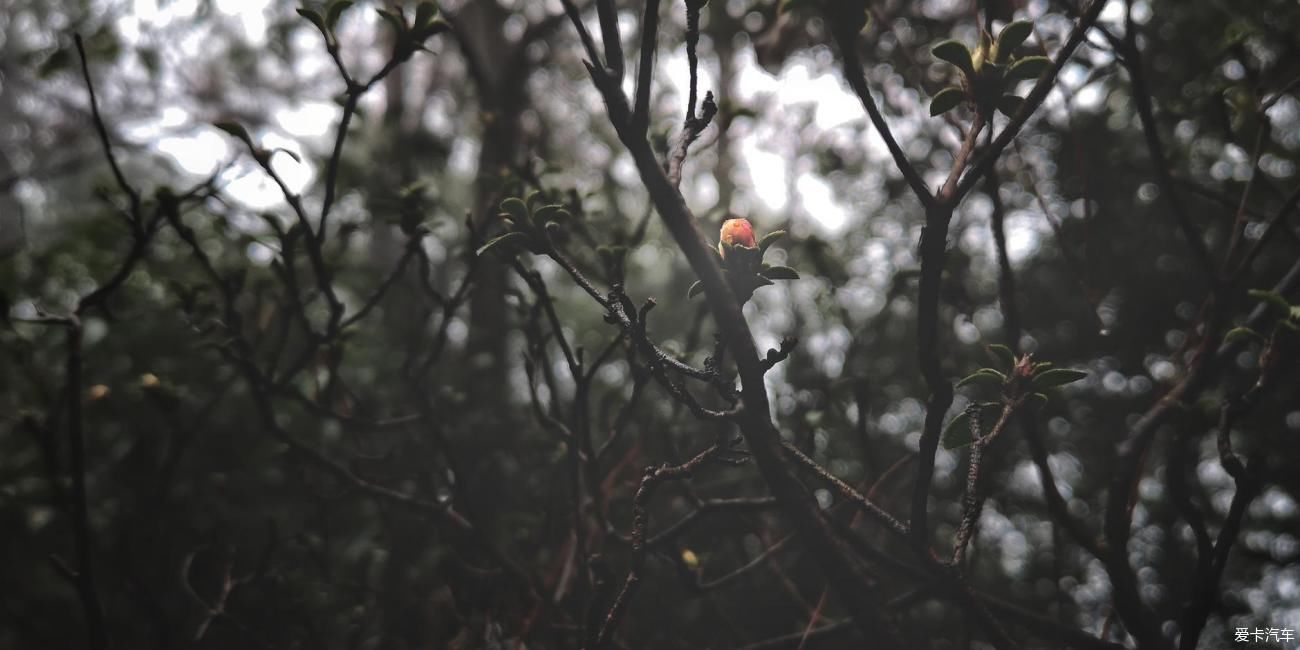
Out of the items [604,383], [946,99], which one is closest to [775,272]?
[946,99]

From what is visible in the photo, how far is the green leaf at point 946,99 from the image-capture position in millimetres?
1216

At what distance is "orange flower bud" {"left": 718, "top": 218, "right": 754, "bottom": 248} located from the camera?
1223mm

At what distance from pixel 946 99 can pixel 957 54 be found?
80mm

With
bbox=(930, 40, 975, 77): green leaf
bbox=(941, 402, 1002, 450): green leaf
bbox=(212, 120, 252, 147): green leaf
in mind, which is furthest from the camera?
bbox=(212, 120, 252, 147): green leaf

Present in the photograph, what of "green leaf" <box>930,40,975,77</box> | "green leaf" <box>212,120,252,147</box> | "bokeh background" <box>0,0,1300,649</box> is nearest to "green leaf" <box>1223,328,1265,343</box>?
"bokeh background" <box>0,0,1300,649</box>

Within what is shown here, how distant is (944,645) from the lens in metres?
2.41

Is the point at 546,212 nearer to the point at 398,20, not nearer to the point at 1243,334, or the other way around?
the point at 398,20

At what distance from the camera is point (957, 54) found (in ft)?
3.81

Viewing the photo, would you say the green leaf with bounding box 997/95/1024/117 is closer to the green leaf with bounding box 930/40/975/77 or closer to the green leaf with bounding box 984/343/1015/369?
the green leaf with bounding box 930/40/975/77

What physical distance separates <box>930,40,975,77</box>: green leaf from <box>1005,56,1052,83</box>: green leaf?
0.05 meters

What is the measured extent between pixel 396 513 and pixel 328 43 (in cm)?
145

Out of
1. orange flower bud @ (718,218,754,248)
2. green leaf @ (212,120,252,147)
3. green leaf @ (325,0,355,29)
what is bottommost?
orange flower bud @ (718,218,754,248)

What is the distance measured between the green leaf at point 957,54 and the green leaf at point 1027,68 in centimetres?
5

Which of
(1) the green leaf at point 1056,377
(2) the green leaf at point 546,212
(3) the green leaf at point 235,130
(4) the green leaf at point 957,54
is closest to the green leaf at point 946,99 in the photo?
(4) the green leaf at point 957,54
